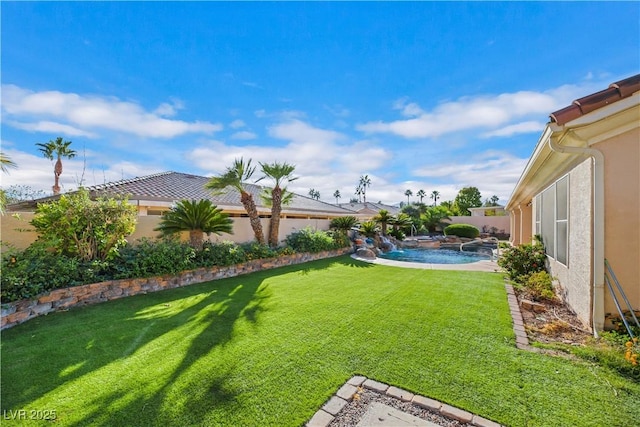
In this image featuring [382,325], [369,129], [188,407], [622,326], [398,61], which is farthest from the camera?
[369,129]

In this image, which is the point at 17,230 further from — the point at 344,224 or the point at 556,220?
the point at 344,224

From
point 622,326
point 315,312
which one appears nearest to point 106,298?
point 315,312

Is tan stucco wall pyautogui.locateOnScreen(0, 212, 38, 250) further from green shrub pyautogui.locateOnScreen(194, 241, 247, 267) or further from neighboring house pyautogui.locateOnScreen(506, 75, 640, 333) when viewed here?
neighboring house pyautogui.locateOnScreen(506, 75, 640, 333)

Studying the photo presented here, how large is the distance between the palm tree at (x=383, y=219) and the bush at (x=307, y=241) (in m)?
9.07

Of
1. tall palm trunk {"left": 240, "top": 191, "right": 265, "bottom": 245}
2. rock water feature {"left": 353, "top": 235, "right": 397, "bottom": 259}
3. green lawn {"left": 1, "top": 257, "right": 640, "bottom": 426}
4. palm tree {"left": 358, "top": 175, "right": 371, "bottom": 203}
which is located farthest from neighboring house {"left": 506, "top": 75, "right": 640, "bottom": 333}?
palm tree {"left": 358, "top": 175, "right": 371, "bottom": 203}

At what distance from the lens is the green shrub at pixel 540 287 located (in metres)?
6.74

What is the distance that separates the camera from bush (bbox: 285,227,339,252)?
47.6ft

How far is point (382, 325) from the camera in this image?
5223 mm

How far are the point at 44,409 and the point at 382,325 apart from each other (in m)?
4.96

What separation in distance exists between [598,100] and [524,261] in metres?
6.41

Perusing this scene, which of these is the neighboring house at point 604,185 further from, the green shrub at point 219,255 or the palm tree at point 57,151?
the palm tree at point 57,151

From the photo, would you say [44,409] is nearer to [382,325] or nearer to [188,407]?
[188,407]

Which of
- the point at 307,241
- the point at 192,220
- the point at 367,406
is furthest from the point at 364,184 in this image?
the point at 367,406

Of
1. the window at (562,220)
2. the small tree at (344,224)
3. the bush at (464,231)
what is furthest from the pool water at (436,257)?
the bush at (464,231)
